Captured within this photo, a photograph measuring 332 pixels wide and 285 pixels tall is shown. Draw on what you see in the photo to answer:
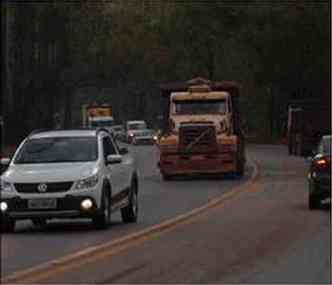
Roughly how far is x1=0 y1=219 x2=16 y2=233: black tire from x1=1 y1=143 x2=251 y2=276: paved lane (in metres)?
0.15

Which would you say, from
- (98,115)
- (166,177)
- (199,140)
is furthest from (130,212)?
(98,115)

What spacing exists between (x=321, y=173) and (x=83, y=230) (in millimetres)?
6817

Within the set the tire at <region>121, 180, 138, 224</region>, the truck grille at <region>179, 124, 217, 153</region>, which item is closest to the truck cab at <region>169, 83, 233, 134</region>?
the truck grille at <region>179, 124, 217, 153</region>

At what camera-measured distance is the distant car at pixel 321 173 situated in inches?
1038

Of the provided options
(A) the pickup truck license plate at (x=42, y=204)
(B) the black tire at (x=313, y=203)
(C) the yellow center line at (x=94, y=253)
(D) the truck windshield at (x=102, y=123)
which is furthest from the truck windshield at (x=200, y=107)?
(D) the truck windshield at (x=102, y=123)

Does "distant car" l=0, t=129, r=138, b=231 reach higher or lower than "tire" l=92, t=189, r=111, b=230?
higher

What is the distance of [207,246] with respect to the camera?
18812mm

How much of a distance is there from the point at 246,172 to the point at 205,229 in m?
25.3

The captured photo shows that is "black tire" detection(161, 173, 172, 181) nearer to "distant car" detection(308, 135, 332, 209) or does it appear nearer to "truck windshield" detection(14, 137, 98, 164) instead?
"distant car" detection(308, 135, 332, 209)

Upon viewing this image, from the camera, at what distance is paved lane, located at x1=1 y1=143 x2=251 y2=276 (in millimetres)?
17422

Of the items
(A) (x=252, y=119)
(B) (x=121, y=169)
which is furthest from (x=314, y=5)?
(B) (x=121, y=169)

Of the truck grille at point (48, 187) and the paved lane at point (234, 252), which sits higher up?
the truck grille at point (48, 187)

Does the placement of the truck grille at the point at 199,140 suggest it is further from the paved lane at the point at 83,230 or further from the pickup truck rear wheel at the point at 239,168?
the paved lane at the point at 83,230

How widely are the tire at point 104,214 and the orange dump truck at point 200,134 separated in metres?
19.9
